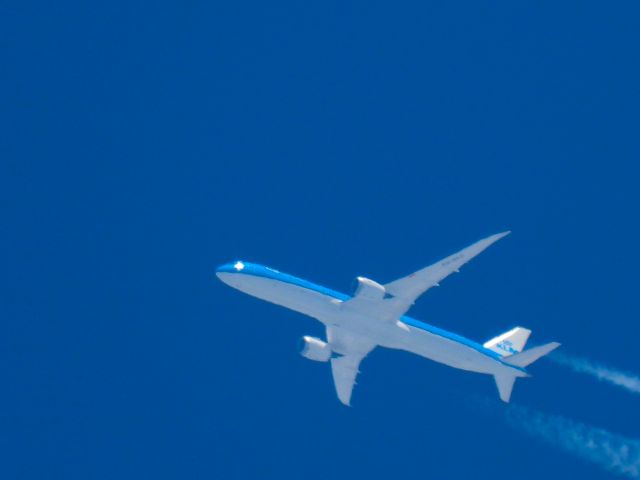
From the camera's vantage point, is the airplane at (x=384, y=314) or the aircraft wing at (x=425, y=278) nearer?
the aircraft wing at (x=425, y=278)

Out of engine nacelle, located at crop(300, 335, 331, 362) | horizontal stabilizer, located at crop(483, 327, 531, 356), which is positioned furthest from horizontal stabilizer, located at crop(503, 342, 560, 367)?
engine nacelle, located at crop(300, 335, 331, 362)

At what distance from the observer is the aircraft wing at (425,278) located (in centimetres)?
7744

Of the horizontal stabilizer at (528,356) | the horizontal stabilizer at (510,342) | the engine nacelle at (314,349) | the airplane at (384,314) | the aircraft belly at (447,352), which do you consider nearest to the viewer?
the horizontal stabilizer at (528,356)

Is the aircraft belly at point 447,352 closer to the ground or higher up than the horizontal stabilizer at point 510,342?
closer to the ground

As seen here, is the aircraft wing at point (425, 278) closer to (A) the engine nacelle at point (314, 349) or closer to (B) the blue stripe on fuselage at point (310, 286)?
(B) the blue stripe on fuselage at point (310, 286)

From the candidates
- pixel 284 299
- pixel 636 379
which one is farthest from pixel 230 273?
pixel 636 379

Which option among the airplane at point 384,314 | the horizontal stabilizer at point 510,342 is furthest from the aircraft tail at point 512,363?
the horizontal stabilizer at point 510,342

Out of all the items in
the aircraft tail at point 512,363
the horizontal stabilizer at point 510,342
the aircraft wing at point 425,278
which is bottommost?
the aircraft tail at point 512,363

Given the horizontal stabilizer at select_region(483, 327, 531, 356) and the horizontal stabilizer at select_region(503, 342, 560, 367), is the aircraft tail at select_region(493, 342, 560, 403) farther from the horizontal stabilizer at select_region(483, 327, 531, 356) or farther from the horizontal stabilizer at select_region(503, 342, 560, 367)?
the horizontal stabilizer at select_region(483, 327, 531, 356)

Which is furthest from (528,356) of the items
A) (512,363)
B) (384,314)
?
(384,314)

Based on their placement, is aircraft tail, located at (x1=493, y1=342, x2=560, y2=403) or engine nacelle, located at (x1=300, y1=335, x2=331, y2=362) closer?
aircraft tail, located at (x1=493, y1=342, x2=560, y2=403)

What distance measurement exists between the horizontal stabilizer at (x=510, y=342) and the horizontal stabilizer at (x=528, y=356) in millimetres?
4690

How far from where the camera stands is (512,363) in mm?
82812

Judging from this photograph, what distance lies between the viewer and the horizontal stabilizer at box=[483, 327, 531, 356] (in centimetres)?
8869
